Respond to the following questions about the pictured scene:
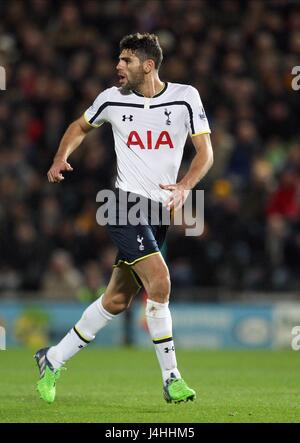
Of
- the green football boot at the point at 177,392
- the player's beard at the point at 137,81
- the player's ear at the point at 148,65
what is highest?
the player's ear at the point at 148,65

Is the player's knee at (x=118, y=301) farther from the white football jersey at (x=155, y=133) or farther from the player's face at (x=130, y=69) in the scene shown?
the player's face at (x=130, y=69)

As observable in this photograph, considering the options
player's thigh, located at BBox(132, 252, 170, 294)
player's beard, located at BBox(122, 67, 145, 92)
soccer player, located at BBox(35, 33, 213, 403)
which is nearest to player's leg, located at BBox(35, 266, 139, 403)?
soccer player, located at BBox(35, 33, 213, 403)

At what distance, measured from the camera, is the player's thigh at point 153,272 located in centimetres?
775

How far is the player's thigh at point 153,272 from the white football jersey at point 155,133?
526 mm

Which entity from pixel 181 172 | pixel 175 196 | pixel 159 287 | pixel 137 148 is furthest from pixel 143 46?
pixel 181 172

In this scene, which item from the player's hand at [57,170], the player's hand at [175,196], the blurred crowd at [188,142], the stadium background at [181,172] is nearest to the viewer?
the player's hand at [175,196]

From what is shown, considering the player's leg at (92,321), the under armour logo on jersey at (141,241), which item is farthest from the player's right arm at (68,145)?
the player's leg at (92,321)

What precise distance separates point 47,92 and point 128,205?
10.2 metres

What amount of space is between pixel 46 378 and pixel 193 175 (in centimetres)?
186

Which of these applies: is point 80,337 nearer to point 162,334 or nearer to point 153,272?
point 162,334

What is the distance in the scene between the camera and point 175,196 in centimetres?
758

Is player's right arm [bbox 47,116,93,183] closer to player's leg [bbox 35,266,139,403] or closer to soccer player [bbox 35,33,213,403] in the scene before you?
soccer player [bbox 35,33,213,403]
